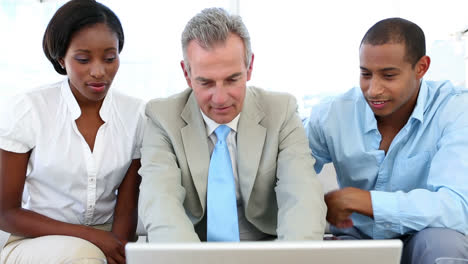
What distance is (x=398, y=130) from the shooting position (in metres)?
1.92

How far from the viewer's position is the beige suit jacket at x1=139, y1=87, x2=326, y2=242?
157cm

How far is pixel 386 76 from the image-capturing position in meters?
1.79

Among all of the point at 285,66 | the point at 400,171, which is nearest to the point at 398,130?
the point at 400,171

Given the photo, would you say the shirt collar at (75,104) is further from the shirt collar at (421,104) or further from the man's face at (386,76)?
the shirt collar at (421,104)

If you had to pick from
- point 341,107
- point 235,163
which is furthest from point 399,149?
point 235,163

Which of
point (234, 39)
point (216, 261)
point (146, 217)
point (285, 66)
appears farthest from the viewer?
point (285, 66)

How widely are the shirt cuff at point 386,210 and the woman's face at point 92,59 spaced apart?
0.98 m

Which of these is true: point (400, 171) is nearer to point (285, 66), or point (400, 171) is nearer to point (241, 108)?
point (241, 108)

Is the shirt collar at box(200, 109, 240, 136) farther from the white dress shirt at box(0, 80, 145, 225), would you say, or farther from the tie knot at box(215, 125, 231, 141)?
the white dress shirt at box(0, 80, 145, 225)

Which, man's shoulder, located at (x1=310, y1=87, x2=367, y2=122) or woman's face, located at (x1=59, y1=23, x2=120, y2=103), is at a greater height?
woman's face, located at (x1=59, y1=23, x2=120, y2=103)

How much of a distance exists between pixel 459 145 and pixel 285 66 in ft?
8.72

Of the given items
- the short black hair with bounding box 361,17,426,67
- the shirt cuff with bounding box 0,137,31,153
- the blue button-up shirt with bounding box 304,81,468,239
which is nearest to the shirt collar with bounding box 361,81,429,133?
the blue button-up shirt with bounding box 304,81,468,239

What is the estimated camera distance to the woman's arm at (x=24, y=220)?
1.72 metres

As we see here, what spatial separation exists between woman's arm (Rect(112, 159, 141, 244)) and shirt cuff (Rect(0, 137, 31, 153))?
36 cm
